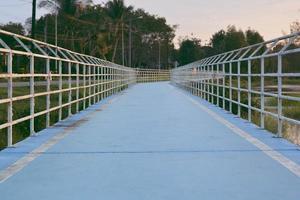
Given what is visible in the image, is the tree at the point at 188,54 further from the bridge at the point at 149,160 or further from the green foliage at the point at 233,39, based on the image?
the bridge at the point at 149,160

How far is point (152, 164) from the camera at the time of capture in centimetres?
724

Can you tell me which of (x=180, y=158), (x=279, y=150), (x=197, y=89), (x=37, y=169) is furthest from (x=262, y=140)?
(x=197, y=89)

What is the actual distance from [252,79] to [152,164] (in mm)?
11683

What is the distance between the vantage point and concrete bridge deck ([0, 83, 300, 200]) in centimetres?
568

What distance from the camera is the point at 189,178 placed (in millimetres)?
6316

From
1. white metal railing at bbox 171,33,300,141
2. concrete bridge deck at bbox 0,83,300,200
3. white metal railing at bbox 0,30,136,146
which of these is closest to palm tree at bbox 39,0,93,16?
white metal railing at bbox 0,30,136,146

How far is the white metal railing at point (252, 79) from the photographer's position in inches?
391

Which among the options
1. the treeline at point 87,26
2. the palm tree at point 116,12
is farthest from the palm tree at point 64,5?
the palm tree at point 116,12

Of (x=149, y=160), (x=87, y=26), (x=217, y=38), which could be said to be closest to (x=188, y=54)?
(x=217, y=38)

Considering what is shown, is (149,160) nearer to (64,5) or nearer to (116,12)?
(64,5)

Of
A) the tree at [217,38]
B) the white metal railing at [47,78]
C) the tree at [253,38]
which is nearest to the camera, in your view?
the white metal railing at [47,78]

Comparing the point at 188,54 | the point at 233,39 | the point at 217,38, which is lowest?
the point at 188,54

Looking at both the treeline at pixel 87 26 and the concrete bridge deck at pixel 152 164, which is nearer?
the concrete bridge deck at pixel 152 164

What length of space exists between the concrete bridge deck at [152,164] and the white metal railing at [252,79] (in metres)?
0.81
